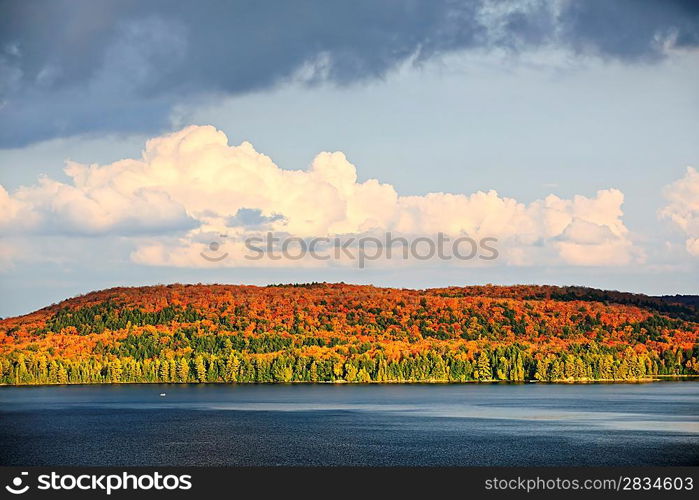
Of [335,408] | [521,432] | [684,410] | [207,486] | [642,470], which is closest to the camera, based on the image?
[207,486]

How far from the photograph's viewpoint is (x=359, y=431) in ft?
393

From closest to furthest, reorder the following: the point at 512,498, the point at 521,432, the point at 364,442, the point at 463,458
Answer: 1. the point at 512,498
2. the point at 463,458
3. the point at 364,442
4. the point at 521,432

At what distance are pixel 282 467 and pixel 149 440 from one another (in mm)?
30206

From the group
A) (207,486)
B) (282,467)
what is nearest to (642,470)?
(282,467)

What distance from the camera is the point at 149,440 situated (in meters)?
113

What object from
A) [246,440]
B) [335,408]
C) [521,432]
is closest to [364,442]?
[246,440]

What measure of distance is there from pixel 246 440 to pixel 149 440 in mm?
11682

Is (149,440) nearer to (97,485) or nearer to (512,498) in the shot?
(97,485)

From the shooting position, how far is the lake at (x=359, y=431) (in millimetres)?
94688

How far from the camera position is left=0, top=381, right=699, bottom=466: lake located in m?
94.7

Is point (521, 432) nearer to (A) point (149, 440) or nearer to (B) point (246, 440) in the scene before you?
(B) point (246, 440)

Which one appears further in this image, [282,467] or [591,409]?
[591,409]

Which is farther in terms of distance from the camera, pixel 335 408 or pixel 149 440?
pixel 335 408

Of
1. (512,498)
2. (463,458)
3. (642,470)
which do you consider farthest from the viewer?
(463,458)
